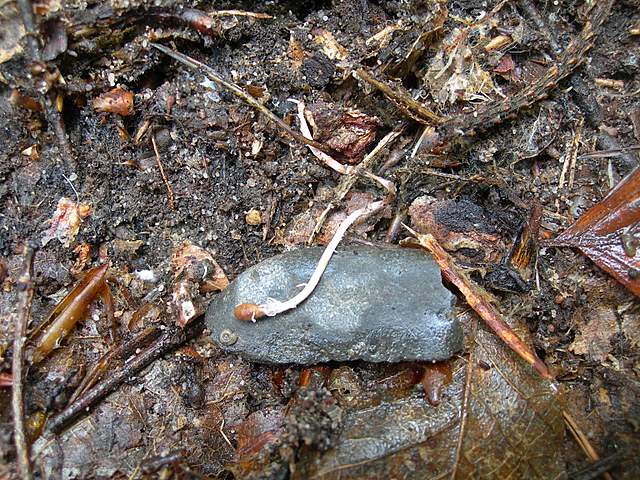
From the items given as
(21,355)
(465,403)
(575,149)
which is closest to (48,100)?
(21,355)

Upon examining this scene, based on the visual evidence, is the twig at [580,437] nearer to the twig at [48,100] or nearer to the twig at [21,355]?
the twig at [21,355]

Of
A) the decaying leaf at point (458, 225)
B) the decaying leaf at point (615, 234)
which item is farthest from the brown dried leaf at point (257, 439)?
the decaying leaf at point (615, 234)

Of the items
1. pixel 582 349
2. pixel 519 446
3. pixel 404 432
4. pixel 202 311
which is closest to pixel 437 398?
pixel 404 432

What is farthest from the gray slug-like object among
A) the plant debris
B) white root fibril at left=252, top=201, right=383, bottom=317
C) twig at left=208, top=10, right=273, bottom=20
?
twig at left=208, top=10, right=273, bottom=20

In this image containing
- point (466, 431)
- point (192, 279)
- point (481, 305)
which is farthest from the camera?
point (192, 279)

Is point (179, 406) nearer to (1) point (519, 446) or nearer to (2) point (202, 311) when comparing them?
(2) point (202, 311)

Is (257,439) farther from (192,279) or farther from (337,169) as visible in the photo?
(337,169)
